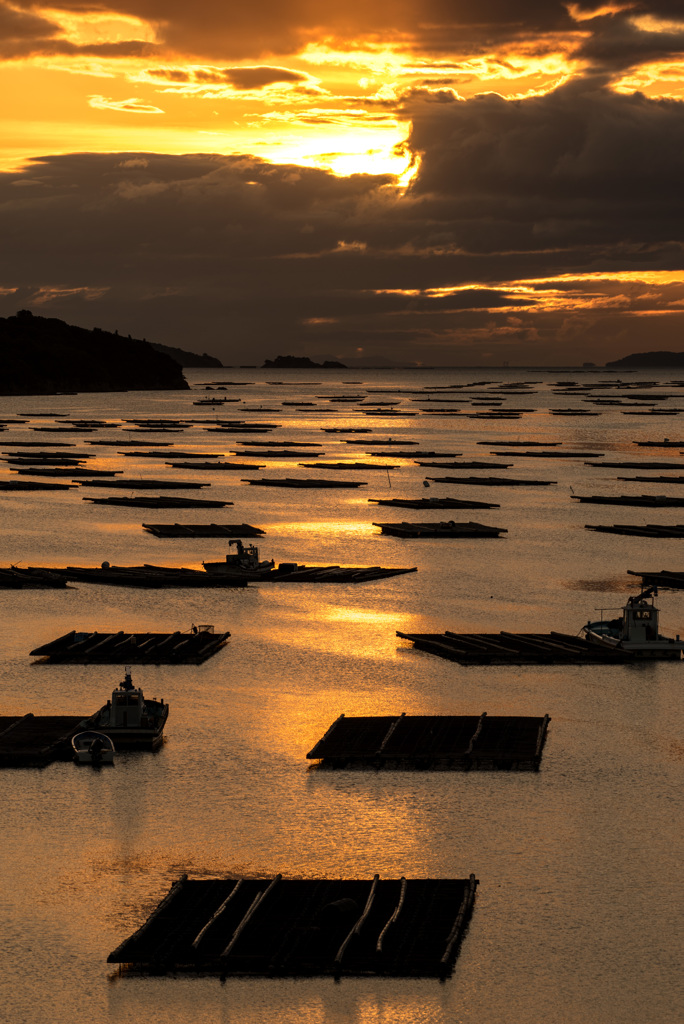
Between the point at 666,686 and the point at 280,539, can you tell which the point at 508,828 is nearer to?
the point at 666,686

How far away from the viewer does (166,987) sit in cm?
2906

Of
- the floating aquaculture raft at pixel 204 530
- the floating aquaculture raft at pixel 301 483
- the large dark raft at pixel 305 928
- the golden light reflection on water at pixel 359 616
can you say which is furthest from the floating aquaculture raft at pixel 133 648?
the floating aquaculture raft at pixel 301 483

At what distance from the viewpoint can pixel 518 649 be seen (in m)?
59.6

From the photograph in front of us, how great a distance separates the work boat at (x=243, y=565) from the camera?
80562mm

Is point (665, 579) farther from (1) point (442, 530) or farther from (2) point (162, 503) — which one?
(2) point (162, 503)

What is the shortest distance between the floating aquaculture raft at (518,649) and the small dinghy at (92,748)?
2006 cm

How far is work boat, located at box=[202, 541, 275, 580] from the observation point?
80.6 meters

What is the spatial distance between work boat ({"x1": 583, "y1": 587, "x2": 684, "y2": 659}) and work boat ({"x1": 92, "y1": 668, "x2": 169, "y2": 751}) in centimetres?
2425

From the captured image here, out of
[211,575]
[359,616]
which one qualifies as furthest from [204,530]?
[359,616]

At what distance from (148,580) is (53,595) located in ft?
19.5

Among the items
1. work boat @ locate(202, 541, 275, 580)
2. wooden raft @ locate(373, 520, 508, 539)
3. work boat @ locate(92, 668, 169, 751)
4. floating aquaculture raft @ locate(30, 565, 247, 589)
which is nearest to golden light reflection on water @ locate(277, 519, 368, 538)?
wooden raft @ locate(373, 520, 508, 539)

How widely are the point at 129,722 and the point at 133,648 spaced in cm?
1329

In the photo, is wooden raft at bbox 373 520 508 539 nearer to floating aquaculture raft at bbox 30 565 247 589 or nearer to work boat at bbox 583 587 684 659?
floating aquaculture raft at bbox 30 565 247 589

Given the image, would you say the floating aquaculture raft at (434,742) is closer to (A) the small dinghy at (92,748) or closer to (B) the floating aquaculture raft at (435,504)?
(A) the small dinghy at (92,748)
